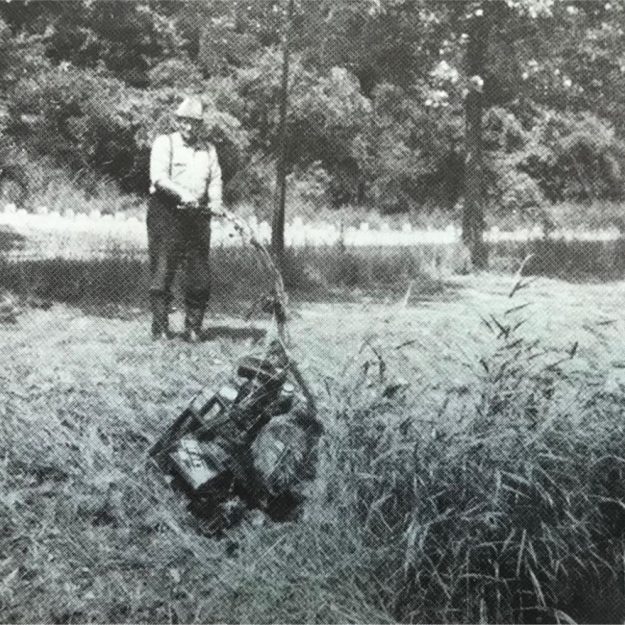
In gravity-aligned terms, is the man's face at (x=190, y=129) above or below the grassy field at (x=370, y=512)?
above

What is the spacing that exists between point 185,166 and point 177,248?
2.12 feet

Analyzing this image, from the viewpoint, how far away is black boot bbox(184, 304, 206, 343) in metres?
8.14

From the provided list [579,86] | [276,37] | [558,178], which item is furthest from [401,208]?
[276,37]

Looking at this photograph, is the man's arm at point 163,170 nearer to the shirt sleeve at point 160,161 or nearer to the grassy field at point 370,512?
the shirt sleeve at point 160,161

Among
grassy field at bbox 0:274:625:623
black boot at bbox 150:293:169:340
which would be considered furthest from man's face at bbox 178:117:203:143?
grassy field at bbox 0:274:625:623

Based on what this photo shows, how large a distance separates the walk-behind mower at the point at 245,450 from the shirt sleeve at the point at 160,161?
3.31m

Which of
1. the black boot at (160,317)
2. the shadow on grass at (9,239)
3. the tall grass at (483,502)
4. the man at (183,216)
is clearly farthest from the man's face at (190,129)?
the shadow on grass at (9,239)

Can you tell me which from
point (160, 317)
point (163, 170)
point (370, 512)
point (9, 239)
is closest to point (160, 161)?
point (163, 170)

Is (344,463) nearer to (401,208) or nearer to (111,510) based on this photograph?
(111,510)

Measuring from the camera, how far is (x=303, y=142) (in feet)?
71.8

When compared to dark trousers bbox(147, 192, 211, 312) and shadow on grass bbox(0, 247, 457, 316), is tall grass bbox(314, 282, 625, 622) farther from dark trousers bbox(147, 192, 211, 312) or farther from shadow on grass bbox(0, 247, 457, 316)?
shadow on grass bbox(0, 247, 457, 316)

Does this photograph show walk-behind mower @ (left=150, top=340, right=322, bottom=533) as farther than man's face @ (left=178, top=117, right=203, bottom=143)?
No

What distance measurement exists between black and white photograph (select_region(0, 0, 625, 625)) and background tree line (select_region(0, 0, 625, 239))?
6 centimetres

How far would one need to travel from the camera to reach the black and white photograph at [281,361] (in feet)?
14.2
